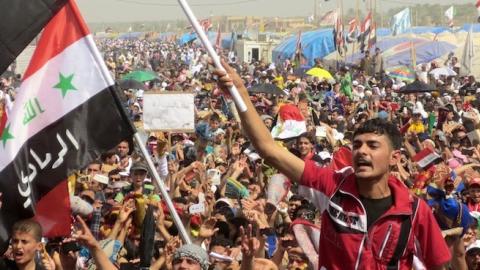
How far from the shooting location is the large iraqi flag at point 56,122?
4984 millimetres

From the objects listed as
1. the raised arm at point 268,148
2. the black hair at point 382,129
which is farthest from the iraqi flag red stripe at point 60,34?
the black hair at point 382,129

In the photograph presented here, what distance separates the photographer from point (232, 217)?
22.4 feet

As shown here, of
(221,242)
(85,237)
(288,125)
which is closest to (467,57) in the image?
(288,125)

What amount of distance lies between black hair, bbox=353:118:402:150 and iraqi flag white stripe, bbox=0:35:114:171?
1.91 meters

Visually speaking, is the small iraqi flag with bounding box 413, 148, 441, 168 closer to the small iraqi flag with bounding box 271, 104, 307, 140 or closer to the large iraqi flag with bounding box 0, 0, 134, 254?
the small iraqi flag with bounding box 271, 104, 307, 140

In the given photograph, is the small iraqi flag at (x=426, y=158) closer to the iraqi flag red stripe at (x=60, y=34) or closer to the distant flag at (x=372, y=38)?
the iraqi flag red stripe at (x=60, y=34)

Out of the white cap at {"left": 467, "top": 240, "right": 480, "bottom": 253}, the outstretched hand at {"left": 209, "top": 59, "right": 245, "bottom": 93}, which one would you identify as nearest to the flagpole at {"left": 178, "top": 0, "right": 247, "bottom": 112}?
the outstretched hand at {"left": 209, "top": 59, "right": 245, "bottom": 93}

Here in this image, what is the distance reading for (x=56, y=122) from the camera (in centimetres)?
515

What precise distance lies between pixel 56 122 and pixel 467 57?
29.7 meters

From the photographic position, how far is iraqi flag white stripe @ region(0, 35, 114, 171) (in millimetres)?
5082

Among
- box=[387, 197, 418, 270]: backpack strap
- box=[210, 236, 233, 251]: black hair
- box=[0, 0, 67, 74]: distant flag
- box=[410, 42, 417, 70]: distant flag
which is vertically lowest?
box=[410, 42, 417, 70]: distant flag

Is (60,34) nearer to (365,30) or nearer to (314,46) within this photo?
(365,30)

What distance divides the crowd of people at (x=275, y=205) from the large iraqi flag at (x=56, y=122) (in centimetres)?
18

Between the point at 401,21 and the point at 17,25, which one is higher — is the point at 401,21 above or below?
below
